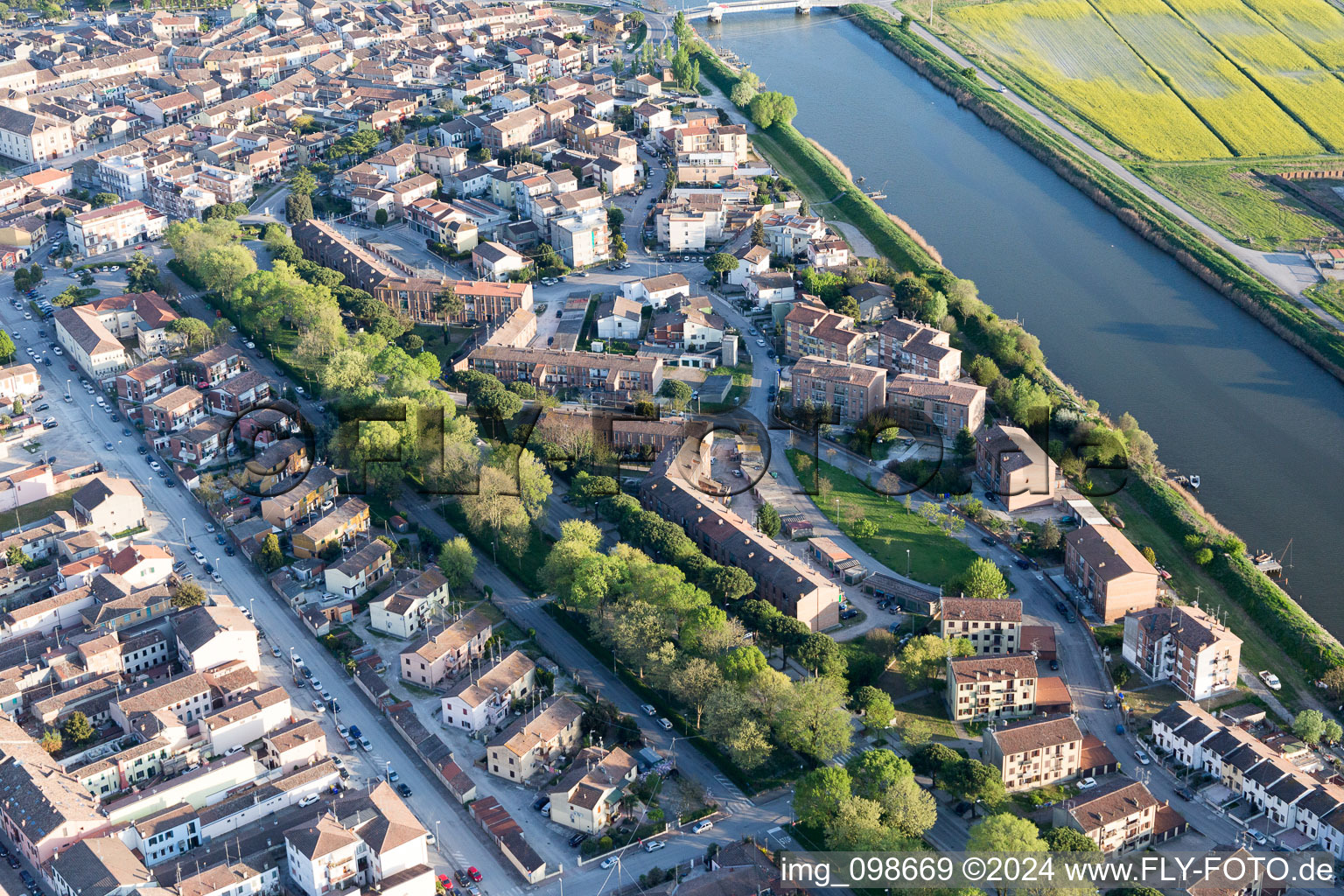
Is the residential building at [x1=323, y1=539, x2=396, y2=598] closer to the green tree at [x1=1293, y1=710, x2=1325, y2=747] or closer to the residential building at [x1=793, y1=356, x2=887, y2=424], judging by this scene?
the residential building at [x1=793, y1=356, x2=887, y2=424]

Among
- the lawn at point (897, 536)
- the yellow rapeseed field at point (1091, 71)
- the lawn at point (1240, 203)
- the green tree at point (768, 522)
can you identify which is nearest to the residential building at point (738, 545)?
the green tree at point (768, 522)

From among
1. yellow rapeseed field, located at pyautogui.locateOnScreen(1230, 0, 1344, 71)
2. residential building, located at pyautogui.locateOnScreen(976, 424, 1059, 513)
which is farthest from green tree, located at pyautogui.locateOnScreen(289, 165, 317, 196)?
yellow rapeseed field, located at pyautogui.locateOnScreen(1230, 0, 1344, 71)

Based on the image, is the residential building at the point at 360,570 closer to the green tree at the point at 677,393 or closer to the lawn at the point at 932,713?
the green tree at the point at 677,393

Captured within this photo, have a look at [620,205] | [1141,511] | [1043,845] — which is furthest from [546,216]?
[1043,845]

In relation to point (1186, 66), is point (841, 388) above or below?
below

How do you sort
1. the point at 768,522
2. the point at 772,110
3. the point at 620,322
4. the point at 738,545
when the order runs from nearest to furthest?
1. the point at 738,545
2. the point at 768,522
3. the point at 620,322
4. the point at 772,110

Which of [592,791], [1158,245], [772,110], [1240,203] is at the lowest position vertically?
[592,791]

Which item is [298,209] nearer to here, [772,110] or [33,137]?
[33,137]

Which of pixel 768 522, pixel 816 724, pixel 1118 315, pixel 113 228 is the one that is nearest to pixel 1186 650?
pixel 816 724
